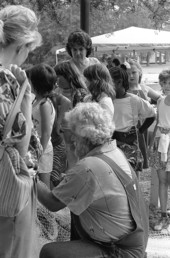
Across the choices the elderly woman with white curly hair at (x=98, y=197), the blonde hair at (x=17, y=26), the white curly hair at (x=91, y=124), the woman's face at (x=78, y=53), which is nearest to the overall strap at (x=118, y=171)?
the elderly woman with white curly hair at (x=98, y=197)

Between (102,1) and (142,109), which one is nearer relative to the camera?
(142,109)

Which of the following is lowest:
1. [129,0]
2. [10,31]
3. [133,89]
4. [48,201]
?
[48,201]

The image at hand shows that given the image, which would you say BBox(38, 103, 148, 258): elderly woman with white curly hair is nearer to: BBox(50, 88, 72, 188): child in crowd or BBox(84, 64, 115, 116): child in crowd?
BBox(84, 64, 115, 116): child in crowd

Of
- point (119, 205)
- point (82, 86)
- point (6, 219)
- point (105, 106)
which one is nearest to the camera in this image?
point (6, 219)

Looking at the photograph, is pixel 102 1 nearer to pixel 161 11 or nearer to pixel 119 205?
pixel 161 11

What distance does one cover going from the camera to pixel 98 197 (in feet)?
8.49

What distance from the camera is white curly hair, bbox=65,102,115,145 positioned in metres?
2.65

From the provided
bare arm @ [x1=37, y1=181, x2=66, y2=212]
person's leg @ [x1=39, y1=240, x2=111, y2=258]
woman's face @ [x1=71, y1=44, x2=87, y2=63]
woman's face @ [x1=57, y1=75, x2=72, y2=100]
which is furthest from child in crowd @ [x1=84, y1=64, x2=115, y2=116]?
person's leg @ [x1=39, y1=240, x2=111, y2=258]

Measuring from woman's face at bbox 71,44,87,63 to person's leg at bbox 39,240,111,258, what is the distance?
7.85 feet

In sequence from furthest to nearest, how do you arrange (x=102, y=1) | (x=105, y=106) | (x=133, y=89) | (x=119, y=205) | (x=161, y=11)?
(x=102, y=1) < (x=161, y=11) < (x=133, y=89) < (x=105, y=106) < (x=119, y=205)

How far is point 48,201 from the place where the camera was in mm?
2730

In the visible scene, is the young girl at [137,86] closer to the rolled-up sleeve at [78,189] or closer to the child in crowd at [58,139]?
the child in crowd at [58,139]

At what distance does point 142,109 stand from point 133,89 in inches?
29.2

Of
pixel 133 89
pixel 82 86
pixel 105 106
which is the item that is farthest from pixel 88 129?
pixel 133 89
